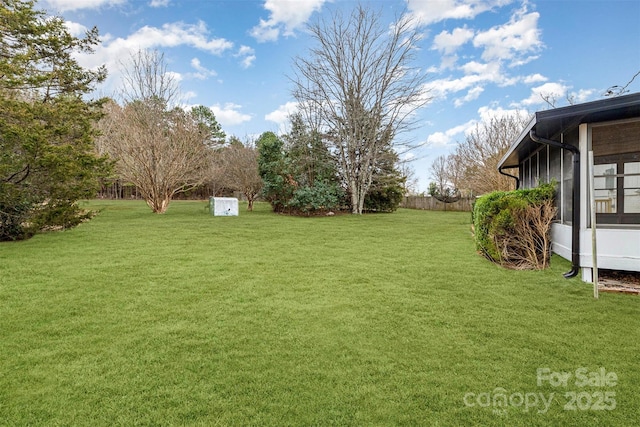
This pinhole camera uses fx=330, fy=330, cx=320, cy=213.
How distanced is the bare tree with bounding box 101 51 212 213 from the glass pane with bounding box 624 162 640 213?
1647 centimetres

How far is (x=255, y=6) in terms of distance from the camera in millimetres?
11750

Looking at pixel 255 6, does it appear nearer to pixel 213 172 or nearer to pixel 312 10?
pixel 312 10

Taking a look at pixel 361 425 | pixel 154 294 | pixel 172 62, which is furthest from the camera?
pixel 172 62

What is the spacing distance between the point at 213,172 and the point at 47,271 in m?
17.9

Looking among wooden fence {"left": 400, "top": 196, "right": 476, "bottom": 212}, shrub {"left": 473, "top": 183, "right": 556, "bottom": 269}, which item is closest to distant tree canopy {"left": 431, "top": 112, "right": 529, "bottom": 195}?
wooden fence {"left": 400, "top": 196, "right": 476, "bottom": 212}

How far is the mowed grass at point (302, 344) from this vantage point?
6.57 feet

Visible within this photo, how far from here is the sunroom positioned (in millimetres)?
4586

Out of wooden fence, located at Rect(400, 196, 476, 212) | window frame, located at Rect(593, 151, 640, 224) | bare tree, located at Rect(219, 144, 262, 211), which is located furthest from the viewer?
wooden fence, located at Rect(400, 196, 476, 212)

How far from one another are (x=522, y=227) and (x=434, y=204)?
2257cm

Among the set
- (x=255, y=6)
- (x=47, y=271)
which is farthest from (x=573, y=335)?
(x=255, y=6)

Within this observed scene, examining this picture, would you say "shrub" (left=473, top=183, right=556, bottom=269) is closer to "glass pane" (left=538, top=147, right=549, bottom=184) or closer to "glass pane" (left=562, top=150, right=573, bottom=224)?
"glass pane" (left=562, top=150, right=573, bottom=224)

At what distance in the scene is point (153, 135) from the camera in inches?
620

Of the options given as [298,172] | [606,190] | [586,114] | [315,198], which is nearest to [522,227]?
[586,114]

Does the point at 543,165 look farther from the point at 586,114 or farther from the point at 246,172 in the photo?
the point at 246,172
